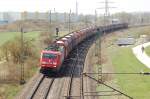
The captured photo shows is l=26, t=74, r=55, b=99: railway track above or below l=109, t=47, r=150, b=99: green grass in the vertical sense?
below

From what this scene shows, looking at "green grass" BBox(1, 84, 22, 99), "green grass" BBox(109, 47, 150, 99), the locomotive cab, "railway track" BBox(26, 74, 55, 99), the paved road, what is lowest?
"green grass" BBox(1, 84, 22, 99)

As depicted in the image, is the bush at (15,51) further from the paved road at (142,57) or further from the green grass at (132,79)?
the paved road at (142,57)

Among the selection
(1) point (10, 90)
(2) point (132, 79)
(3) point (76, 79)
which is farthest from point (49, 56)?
(2) point (132, 79)

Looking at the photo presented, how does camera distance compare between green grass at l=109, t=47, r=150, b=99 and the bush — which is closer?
green grass at l=109, t=47, r=150, b=99

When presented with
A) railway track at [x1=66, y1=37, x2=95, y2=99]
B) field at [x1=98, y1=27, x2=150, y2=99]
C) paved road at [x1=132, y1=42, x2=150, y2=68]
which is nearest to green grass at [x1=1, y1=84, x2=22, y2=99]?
railway track at [x1=66, y1=37, x2=95, y2=99]

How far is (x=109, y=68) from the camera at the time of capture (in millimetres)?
52469

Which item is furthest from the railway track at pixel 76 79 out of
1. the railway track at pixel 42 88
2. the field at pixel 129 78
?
the field at pixel 129 78

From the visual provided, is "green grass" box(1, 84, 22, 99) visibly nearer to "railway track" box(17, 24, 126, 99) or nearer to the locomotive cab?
"railway track" box(17, 24, 126, 99)

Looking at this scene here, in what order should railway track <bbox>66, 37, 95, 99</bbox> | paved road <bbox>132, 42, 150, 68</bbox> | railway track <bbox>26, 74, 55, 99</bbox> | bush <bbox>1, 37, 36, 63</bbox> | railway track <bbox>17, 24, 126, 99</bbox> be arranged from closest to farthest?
railway track <bbox>26, 74, 55, 99</bbox> → railway track <bbox>17, 24, 126, 99</bbox> → railway track <bbox>66, 37, 95, 99</bbox> → paved road <bbox>132, 42, 150, 68</bbox> → bush <bbox>1, 37, 36, 63</bbox>

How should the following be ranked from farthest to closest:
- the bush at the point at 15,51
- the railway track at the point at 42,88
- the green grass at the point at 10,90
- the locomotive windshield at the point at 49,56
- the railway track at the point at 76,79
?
the bush at the point at 15,51 → the locomotive windshield at the point at 49,56 → the green grass at the point at 10,90 → the railway track at the point at 76,79 → the railway track at the point at 42,88

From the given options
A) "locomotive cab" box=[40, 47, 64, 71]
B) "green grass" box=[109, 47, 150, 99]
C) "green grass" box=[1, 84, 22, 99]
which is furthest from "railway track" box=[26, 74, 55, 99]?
"green grass" box=[109, 47, 150, 99]

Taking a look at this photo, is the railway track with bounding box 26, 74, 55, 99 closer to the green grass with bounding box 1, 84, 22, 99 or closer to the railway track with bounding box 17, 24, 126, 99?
the railway track with bounding box 17, 24, 126, 99

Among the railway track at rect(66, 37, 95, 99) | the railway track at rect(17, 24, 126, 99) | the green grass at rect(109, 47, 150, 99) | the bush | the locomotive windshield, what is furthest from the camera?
the bush

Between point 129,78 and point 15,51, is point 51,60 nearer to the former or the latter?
point 129,78
